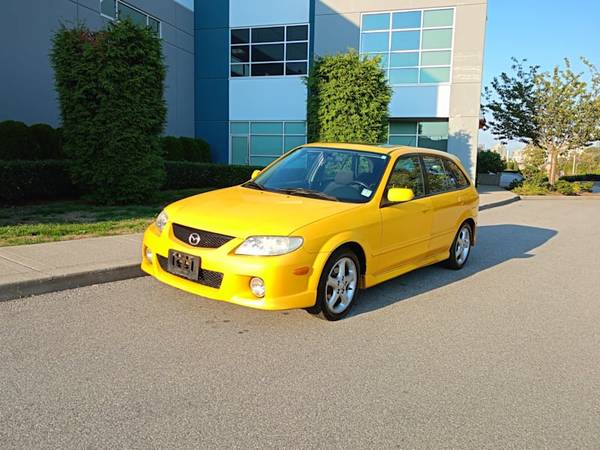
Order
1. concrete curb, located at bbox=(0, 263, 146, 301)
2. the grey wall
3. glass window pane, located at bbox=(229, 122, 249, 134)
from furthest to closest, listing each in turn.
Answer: glass window pane, located at bbox=(229, 122, 249, 134) → the grey wall → concrete curb, located at bbox=(0, 263, 146, 301)

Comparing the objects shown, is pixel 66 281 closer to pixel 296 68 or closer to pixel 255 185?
pixel 255 185

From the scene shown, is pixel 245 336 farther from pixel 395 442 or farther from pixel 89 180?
pixel 89 180

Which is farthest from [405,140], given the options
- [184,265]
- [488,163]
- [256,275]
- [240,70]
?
[256,275]

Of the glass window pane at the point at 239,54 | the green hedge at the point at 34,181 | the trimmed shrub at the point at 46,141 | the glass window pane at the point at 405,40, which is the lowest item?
the green hedge at the point at 34,181

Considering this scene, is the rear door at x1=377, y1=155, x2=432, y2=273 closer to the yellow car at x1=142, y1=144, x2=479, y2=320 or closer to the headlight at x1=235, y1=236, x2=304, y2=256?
the yellow car at x1=142, y1=144, x2=479, y2=320

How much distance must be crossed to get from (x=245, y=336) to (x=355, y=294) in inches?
50.3

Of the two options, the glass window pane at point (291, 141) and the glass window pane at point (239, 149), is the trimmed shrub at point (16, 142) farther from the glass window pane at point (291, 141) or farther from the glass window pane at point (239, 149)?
the glass window pane at point (291, 141)

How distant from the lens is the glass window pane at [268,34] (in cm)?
2373

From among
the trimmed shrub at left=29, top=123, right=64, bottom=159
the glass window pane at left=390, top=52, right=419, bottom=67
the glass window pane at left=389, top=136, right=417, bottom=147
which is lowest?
the trimmed shrub at left=29, top=123, right=64, bottom=159

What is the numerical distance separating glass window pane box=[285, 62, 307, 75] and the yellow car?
59.8ft

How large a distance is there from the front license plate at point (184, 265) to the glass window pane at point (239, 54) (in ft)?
70.0

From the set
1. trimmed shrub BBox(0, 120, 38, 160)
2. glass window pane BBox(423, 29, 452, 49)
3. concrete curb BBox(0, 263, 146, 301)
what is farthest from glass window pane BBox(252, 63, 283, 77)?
concrete curb BBox(0, 263, 146, 301)

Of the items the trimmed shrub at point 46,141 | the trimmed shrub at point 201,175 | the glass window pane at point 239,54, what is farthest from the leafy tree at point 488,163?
the trimmed shrub at point 46,141

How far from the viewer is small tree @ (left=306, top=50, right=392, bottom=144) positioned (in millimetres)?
14906
